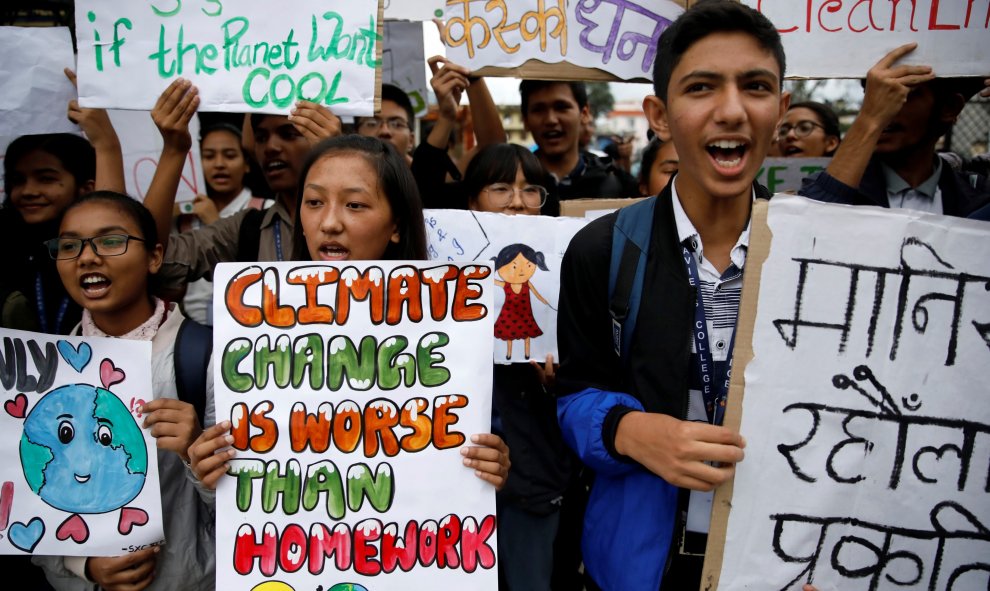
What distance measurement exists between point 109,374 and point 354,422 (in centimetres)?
76

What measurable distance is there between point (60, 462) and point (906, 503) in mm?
2176

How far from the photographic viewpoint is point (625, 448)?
1634 mm

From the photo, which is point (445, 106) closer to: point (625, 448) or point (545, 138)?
point (545, 138)

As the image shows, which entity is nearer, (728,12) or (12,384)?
(728,12)

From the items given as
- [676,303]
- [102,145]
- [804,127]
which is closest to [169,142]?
[102,145]

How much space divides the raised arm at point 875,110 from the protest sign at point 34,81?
9.61ft

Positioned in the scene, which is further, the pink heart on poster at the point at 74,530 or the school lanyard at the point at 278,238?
the school lanyard at the point at 278,238

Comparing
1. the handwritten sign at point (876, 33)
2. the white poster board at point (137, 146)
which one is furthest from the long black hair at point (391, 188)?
the white poster board at point (137, 146)

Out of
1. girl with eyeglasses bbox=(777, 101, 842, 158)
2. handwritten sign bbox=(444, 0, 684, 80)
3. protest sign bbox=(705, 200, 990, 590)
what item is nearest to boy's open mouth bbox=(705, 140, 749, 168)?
protest sign bbox=(705, 200, 990, 590)

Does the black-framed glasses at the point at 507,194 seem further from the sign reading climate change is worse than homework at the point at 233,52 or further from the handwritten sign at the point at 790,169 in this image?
the handwritten sign at the point at 790,169

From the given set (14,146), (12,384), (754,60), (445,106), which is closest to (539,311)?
(445,106)

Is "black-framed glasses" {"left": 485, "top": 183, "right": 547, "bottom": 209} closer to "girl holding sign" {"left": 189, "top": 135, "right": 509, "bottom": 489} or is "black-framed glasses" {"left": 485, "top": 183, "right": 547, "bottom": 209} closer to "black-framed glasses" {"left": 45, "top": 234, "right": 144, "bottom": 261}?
"girl holding sign" {"left": 189, "top": 135, "right": 509, "bottom": 489}

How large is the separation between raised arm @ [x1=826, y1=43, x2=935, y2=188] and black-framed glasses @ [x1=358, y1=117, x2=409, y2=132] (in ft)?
7.78

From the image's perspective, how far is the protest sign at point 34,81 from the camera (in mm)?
2867
